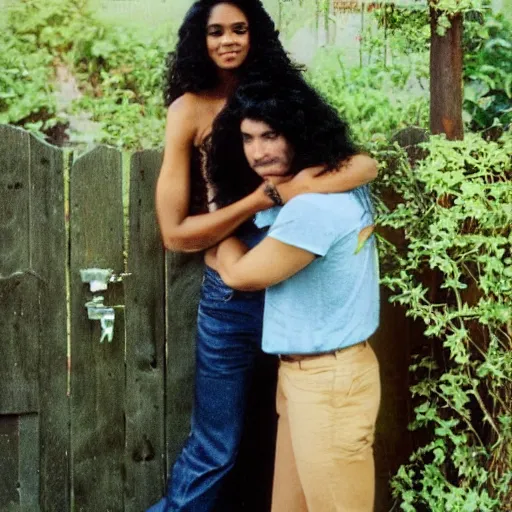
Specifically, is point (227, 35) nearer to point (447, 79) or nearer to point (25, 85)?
point (447, 79)

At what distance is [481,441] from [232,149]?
1443 millimetres

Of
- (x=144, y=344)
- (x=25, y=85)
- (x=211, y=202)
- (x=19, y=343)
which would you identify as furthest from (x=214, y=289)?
(x=25, y=85)

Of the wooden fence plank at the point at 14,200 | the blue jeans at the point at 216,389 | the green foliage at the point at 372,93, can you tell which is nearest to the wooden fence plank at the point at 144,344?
the blue jeans at the point at 216,389

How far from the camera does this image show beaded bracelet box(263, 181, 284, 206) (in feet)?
9.72

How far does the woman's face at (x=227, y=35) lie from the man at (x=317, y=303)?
29 centimetres

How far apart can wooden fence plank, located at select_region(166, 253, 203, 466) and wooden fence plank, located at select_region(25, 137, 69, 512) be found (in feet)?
1.31

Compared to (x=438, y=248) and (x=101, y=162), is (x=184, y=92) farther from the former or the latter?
(x=438, y=248)

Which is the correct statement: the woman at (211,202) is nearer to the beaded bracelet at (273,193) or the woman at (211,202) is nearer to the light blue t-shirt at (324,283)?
the beaded bracelet at (273,193)

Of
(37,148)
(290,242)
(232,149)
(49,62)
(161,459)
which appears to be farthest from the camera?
(49,62)

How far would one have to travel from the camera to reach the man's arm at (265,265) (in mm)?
2736

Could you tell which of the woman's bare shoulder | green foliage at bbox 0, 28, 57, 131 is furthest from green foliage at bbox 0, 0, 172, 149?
the woman's bare shoulder

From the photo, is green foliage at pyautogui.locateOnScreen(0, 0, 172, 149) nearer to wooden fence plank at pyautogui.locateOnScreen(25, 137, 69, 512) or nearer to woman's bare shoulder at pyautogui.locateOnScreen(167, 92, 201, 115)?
wooden fence plank at pyautogui.locateOnScreen(25, 137, 69, 512)

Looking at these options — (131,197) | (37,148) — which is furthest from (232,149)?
(37,148)

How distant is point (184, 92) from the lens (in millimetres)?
3229
